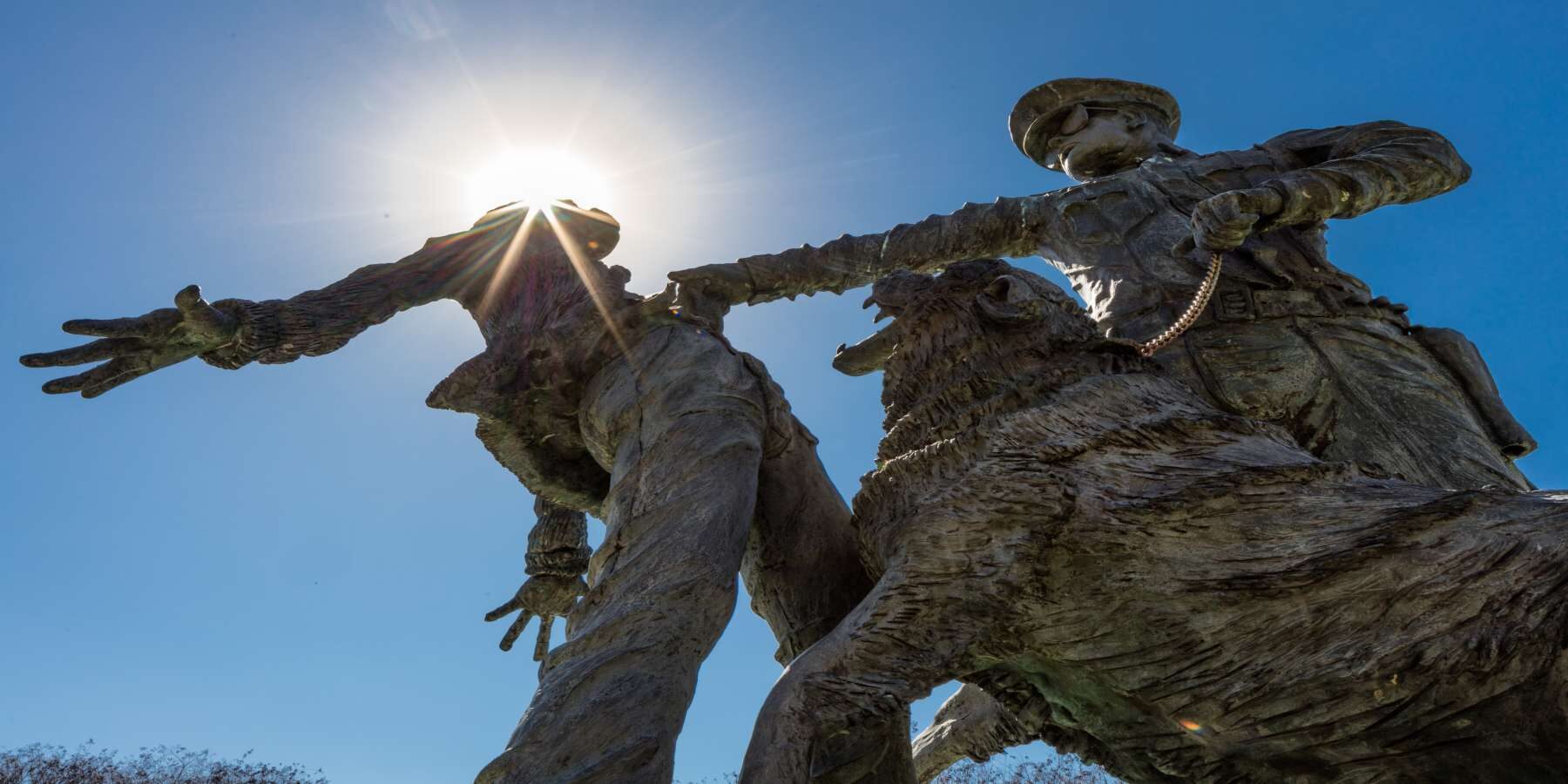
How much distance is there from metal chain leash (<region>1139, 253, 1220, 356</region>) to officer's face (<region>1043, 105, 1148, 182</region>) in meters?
1.78

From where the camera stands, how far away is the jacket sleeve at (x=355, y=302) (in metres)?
4.68

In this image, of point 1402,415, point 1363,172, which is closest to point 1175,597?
point 1402,415

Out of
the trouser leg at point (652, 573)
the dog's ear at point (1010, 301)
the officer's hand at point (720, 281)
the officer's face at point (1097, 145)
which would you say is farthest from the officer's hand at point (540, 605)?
the officer's face at point (1097, 145)

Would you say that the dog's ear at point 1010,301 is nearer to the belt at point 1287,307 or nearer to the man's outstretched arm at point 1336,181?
the man's outstretched arm at point 1336,181

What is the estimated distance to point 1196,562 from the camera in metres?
2.86

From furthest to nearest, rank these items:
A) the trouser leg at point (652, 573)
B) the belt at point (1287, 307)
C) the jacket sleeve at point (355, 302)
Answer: the jacket sleeve at point (355, 302), the belt at point (1287, 307), the trouser leg at point (652, 573)

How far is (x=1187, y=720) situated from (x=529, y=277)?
3440 millimetres

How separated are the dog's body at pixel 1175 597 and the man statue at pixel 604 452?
1.38 ft

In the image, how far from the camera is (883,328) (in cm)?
426

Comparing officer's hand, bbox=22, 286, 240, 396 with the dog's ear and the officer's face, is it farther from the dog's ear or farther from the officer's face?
the officer's face

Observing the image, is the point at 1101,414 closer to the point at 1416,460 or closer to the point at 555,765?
the point at 1416,460

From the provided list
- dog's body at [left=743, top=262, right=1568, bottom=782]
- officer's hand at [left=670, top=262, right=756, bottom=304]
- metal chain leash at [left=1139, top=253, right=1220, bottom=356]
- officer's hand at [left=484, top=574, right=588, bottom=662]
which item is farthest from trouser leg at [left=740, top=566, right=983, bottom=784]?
officer's hand at [left=484, top=574, right=588, bottom=662]

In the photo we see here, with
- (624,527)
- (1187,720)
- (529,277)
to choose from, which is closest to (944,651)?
(1187,720)

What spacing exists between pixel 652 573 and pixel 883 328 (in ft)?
4.52
